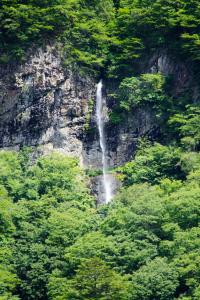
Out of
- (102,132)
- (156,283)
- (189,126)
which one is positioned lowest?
(156,283)

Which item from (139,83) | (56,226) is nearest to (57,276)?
(56,226)

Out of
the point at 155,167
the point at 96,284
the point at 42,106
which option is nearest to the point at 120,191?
the point at 155,167

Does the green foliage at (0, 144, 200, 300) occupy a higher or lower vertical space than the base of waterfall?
lower

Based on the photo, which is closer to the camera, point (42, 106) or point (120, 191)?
point (120, 191)

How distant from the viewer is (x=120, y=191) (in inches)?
1646

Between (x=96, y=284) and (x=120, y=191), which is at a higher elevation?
(x=120, y=191)

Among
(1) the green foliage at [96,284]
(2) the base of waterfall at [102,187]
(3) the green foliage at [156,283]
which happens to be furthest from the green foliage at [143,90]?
(1) the green foliage at [96,284]

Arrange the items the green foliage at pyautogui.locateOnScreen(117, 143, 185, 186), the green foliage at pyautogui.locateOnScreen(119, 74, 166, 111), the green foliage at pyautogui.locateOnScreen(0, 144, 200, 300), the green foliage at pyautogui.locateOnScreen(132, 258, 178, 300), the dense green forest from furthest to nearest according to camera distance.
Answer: the green foliage at pyautogui.locateOnScreen(119, 74, 166, 111)
the green foliage at pyautogui.locateOnScreen(117, 143, 185, 186)
the dense green forest
the green foliage at pyautogui.locateOnScreen(0, 144, 200, 300)
the green foliage at pyautogui.locateOnScreen(132, 258, 178, 300)

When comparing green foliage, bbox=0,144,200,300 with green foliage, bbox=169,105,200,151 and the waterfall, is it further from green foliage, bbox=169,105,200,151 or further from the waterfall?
the waterfall

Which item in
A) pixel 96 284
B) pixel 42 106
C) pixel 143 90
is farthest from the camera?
pixel 42 106

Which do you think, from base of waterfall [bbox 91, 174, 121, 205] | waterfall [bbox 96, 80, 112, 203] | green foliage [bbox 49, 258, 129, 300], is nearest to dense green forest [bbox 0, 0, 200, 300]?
green foliage [bbox 49, 258, 129, 300]

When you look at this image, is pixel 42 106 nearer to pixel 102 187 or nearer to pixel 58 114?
pixel 58 114

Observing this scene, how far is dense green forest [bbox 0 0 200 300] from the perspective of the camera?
105ft

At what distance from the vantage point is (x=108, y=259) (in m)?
33.8
